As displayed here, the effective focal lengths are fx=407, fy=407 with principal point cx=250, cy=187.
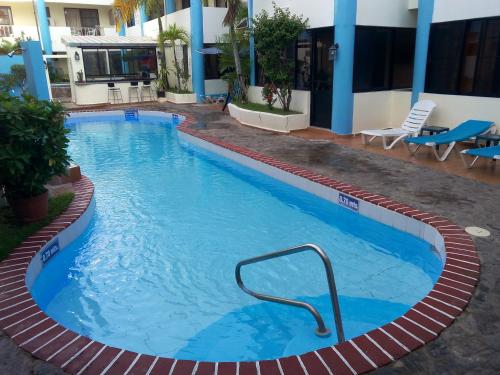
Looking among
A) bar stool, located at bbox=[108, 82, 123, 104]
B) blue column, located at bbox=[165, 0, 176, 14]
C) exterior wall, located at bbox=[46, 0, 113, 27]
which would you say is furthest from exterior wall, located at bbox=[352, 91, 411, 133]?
exterior wall, located at bbox=[46, 0, 113, 27]

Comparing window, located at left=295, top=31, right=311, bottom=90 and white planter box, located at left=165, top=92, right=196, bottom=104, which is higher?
window, located at left=295, top=31, right=311, bottom=90

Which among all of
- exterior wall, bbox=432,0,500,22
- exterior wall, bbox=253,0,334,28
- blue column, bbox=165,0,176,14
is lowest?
exterior wall, bbox=432,0,500,22

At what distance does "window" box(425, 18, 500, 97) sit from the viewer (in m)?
8.42

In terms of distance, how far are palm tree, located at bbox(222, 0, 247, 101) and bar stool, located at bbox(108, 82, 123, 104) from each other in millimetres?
7224

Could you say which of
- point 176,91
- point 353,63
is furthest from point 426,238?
point 176,91

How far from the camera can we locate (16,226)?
199 inches

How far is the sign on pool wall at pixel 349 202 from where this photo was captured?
598 cm

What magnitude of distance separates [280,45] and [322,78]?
151cm

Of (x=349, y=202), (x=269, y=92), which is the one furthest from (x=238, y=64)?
(x=349, y=202)

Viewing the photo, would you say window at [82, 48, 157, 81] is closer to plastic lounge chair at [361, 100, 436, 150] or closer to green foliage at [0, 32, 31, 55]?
green foliage at [0, 32, 31, 55]

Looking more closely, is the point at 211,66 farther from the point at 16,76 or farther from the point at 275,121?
the point at 16,76

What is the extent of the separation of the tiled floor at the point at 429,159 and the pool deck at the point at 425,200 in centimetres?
10

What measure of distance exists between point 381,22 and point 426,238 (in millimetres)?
7411

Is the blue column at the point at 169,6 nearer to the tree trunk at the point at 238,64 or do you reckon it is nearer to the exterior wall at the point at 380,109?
the tree trunk at the point at 238,64
